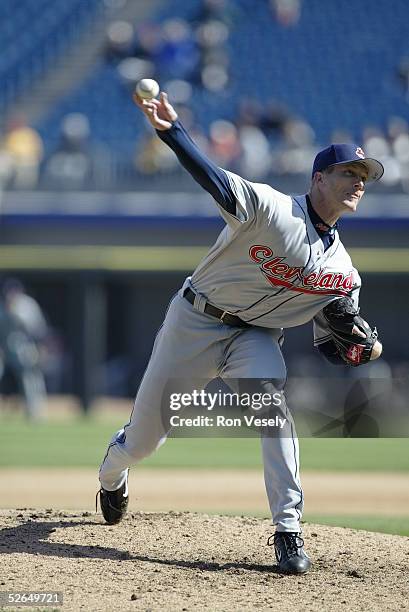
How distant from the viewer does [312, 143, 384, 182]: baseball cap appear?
3.89 meters

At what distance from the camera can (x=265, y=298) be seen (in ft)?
13.1

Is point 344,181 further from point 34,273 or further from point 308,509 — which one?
point 34,273

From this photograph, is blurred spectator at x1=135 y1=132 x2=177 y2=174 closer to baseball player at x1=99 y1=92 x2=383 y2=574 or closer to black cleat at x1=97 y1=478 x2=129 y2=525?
black cleat at x1=97 y1=478 x2=129 y2=525

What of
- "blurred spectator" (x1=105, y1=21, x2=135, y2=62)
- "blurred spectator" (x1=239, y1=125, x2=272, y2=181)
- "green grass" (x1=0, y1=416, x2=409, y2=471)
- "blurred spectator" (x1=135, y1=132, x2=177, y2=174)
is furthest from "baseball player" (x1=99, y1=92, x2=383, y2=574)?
"blurred spectator" (x1=105, y1=21, x2=135, y2=62)

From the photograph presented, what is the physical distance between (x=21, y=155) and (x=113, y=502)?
1022 centimetres

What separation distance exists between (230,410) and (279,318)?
1.01 m

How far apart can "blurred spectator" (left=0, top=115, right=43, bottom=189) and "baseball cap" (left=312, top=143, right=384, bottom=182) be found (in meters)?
9.99

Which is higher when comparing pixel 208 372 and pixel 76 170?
pixel 76 170

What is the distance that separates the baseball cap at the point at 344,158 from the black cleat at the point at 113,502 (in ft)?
5.42

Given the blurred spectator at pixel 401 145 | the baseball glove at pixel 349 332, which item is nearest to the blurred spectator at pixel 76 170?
the blurred spectator at pixel 401 145

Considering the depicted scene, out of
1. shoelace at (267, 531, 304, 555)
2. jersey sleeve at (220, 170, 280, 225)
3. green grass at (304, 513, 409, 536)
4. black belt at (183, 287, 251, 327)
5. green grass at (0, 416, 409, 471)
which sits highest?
jersey sleeve at (220, 170, 280, 225)

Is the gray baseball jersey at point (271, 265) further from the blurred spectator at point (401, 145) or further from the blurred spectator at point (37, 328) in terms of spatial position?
the blurred spectator at point (401, 145)

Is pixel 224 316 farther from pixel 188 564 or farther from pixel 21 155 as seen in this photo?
pixel 21 155

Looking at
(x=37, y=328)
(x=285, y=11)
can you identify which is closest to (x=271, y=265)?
(x=37, y=328)
